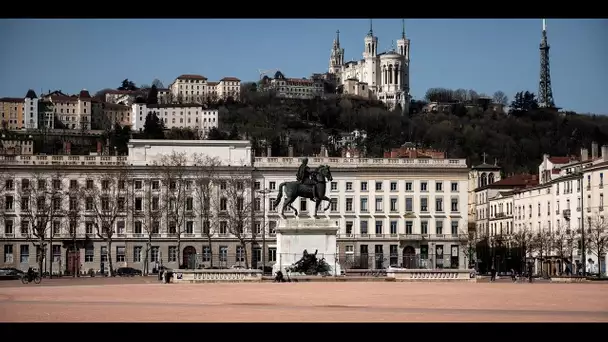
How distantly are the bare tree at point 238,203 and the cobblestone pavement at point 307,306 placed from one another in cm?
5917

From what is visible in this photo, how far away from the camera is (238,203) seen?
333 ft

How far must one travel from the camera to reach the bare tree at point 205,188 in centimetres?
10019

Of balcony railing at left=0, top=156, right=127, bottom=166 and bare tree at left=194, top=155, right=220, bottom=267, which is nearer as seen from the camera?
bare tree at left=194, top=155, right=220, bottom=267

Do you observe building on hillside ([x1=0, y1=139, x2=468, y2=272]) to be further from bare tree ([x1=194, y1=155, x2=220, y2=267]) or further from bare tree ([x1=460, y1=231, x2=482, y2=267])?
bare tree ([x1=460, y1=231, x2=482, y2=267])

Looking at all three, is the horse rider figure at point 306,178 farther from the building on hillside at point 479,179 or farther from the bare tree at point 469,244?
the building on hillside at point 479,179

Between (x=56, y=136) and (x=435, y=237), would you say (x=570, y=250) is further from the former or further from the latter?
(x=56, y=136)

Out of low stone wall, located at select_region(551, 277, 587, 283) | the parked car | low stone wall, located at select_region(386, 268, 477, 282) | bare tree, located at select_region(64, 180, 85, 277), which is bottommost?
the parked car

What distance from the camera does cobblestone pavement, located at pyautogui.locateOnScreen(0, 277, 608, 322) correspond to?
1024 inches

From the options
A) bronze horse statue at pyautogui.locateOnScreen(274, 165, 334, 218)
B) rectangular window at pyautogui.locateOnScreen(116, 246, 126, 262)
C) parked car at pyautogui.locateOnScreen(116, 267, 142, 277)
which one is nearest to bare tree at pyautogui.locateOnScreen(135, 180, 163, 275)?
rectangular window at pyautogui.locateOnScreen(116, 246, 126, 262)

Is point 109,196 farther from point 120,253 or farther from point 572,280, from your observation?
→ point 572,280

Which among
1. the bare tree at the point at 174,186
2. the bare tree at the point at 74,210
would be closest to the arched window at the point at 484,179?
the bare tree at the point at 174,186

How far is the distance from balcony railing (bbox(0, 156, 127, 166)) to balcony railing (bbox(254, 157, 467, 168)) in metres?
13.2

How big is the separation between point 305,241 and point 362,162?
50100 mm
